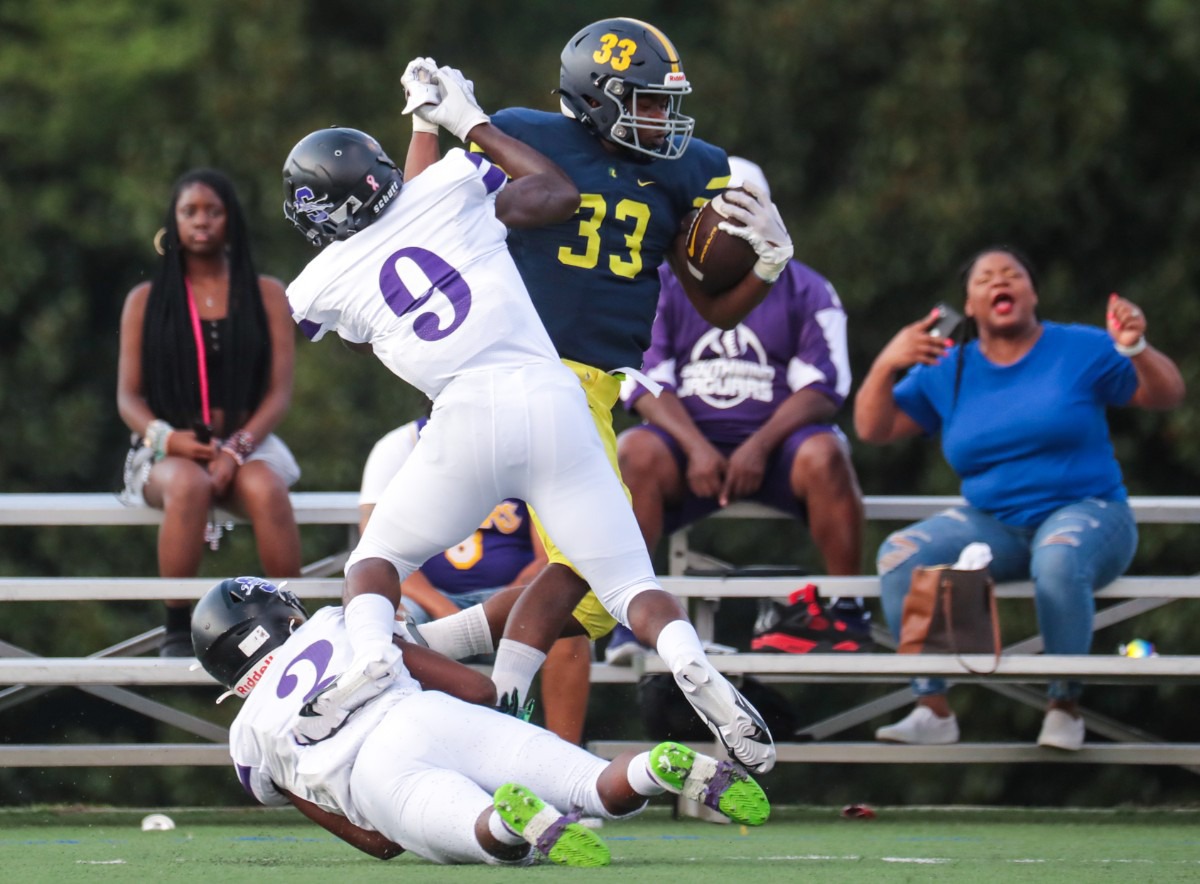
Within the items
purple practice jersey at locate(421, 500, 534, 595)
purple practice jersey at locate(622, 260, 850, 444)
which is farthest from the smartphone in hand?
purple practice jersey at locate(421, 500, 534, 595)

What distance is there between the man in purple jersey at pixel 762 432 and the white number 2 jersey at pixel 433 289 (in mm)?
1809

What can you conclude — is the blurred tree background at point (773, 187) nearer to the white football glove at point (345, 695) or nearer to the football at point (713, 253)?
the football at point (713, 253)

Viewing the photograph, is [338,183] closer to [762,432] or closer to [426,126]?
[426,126]

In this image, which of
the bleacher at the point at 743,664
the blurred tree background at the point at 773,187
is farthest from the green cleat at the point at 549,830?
the blurred tree background at the point at 773,187

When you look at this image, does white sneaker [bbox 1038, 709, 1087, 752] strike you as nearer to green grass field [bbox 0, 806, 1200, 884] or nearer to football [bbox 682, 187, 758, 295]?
green grass field [bbox 0, 806, 1200, 884]

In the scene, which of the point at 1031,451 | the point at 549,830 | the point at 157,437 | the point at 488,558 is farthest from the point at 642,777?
the point at 157,437

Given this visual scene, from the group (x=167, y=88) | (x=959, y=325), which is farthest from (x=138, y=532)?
(x=959, y=325)

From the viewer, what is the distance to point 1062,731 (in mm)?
6168

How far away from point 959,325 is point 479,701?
2.86 meters

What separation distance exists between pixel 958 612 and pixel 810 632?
533 mm

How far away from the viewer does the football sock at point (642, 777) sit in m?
3.94

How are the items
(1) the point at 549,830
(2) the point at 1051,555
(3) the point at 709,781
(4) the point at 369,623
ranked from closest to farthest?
(1) the point at 549,830 < (3) the point at 709,781 < (4) the point at 369,623 < (2) the point at 1051,555

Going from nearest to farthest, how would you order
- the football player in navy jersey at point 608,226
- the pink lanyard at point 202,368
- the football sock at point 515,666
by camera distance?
the football sock at point 515,666, the football player in navy jersey at point 608,226, the pink lanyard at point 202,368

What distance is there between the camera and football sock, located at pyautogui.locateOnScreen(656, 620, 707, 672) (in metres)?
4.14
